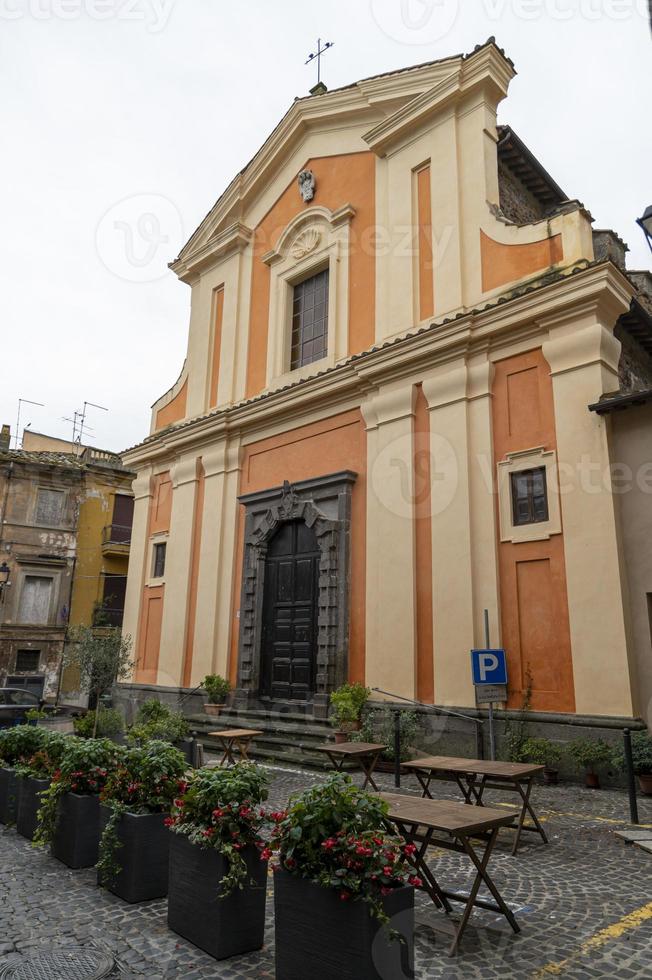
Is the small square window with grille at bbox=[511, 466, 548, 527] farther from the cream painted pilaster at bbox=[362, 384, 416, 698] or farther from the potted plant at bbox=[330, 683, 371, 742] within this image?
the potted plant at bbox=[330, 683, 371, 742]

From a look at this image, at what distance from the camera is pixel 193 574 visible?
15453 mm

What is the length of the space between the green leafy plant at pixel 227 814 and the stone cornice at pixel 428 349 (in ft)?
26.5

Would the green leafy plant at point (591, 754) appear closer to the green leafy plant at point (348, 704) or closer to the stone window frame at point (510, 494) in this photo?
the stone window frame at point (510, 494)

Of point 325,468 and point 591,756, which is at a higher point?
point 325,468

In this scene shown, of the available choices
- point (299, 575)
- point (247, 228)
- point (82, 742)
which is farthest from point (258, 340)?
point (82, 742)

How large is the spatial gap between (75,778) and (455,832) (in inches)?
129

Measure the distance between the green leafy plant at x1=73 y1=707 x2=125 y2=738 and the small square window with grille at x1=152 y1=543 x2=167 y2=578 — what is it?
19.8 feet

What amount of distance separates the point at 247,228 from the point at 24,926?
1580cm

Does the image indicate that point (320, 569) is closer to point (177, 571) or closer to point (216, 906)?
point (177, 571)

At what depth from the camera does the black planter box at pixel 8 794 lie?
6621 millimetres

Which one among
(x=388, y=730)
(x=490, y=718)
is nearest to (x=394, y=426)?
(x=388, y=730)

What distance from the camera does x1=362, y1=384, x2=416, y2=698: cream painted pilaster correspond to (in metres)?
Result: 10.7

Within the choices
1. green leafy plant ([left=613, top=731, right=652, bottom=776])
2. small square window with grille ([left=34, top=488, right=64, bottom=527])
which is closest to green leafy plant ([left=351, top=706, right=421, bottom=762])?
green leafy plant ([left=613, top=731, right=652, bottom=776])

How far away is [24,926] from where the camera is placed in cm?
407
